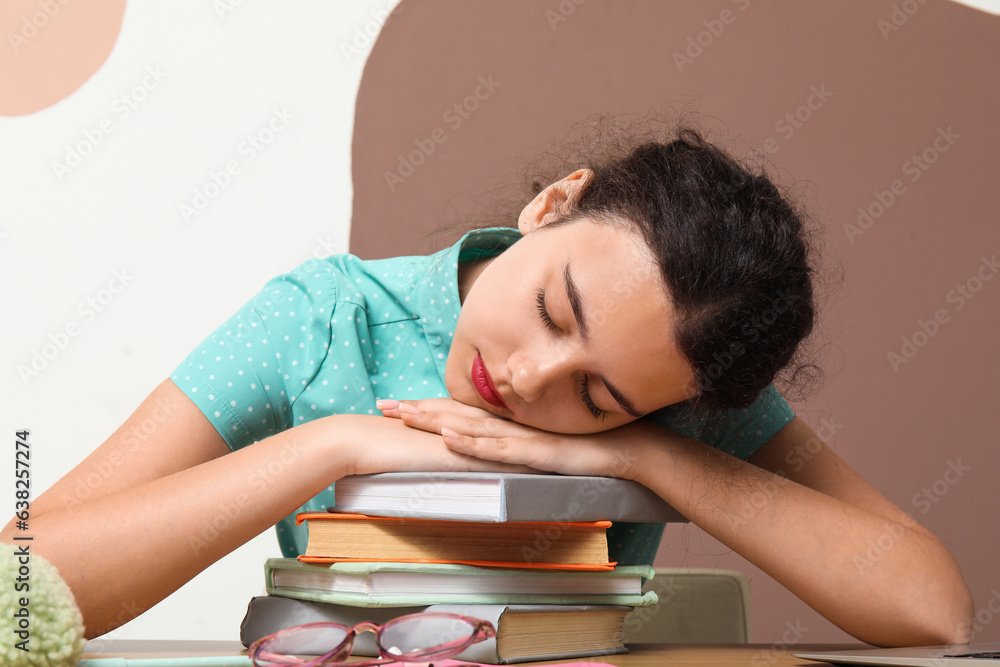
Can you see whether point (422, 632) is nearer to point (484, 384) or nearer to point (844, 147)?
point (484, 384)

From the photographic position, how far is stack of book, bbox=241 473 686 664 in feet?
2.20

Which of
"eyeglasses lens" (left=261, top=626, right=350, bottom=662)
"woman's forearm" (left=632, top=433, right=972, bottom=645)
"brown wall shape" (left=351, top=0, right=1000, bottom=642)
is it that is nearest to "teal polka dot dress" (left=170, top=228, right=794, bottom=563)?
"woman's forearm" (left=632, top=433, right=972, bottom=645)

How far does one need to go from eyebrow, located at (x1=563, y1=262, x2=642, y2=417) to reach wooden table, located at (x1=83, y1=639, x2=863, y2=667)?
25 centimetres

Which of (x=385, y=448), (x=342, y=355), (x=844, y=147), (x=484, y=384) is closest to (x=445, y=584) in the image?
(x=385, y=448)

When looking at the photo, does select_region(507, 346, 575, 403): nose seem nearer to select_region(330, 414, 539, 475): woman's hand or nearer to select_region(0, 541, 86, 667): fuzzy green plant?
select_region(330, 414, 539, 475): woman's hand

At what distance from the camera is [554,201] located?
1.04 metres

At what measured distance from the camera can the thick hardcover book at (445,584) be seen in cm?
68

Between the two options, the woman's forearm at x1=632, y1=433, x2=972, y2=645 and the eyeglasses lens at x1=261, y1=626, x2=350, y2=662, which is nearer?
the eyeglasses lens at x1=261, y1=626, x2=350, y2=662

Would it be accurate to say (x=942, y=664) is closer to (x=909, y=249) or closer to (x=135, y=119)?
(x=909, y=249)

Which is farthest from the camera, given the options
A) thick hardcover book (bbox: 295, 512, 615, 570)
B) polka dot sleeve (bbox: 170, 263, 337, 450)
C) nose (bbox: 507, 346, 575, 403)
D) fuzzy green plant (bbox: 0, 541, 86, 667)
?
polka dot sleeve (bbox: 170, 263, 337, 450)

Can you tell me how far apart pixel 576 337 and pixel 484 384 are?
0.43ft

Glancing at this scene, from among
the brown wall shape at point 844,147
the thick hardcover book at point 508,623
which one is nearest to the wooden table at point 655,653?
the thick hardcover book at point 508,623

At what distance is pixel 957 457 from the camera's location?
6.12ft

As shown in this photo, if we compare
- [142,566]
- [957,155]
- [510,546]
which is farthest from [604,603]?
[957,155]
